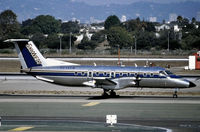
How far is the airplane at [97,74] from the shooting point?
3788 cm

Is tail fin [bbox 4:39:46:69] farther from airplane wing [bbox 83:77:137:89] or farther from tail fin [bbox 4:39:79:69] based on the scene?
airplane wing [bbox 83:77:137:89]

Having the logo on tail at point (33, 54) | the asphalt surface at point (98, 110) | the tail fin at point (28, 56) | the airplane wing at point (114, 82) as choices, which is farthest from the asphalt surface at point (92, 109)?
the logo on tail at point (33, 54)

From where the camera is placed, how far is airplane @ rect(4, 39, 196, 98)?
37.9 metres

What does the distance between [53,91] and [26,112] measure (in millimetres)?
13210

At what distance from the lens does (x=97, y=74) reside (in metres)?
38.6

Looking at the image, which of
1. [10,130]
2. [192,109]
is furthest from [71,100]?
[10,130]

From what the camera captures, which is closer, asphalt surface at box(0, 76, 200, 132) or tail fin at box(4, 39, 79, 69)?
asphalt surface at box(0, 76, 200, 132)

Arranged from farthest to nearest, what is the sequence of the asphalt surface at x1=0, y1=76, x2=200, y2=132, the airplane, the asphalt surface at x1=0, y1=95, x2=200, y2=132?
the airplane, the asphalt surface at x1=0, y1=95, x2=200, y2=132, the asphalt surface at x1=0, y1=76, x2=200, y2=132

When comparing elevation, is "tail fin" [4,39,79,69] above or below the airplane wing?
above

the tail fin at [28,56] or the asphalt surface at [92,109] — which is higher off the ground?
the tail fin at [28,56]

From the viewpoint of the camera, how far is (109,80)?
122ft

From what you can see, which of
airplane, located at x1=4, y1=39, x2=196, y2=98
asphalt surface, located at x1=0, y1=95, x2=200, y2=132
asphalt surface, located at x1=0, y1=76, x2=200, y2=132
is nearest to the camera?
asphalt surface, located at x1=0, y1=76, x2=200, y2=132

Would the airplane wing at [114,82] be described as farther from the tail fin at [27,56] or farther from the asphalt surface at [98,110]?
the tail fin at [27,56]

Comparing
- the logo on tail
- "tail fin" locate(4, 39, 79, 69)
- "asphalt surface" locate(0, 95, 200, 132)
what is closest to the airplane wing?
"asphalt surface" locate(0, 95, 200, 132)
